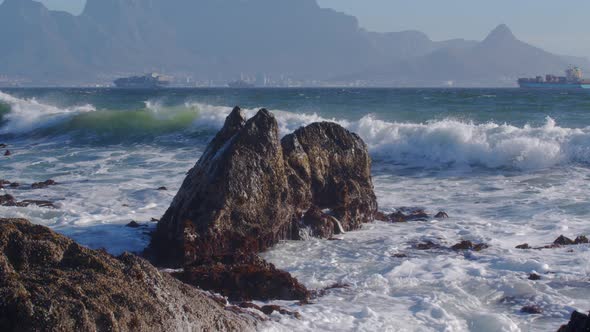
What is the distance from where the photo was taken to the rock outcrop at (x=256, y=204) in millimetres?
7008

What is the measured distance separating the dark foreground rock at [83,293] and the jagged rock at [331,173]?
5040mm

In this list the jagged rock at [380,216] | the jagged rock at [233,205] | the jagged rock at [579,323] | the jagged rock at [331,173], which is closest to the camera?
the jagged rock at [579,323]

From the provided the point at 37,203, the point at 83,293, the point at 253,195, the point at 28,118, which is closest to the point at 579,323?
the point at 83,293

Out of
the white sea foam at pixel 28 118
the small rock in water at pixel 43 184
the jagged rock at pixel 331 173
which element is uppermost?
the jagged rock at pixel 331 173

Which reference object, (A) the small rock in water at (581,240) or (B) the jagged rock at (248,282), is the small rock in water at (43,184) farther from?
(A) the small rock in water at (581,240)

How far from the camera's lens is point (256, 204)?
29.1 feet

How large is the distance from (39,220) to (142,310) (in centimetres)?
674

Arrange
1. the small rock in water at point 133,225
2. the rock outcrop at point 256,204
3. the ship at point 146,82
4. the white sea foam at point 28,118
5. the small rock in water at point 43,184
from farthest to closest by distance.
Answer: the ship at point 146,82
the white sea foam at point 28,118
the small rock in water at point 43,184
the small rock in water at point 133,225
the rock outcrop at point 256,204

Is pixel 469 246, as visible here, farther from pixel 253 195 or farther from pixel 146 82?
pixel 146 82

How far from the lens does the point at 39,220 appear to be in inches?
412

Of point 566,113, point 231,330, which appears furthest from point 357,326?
point 566,113

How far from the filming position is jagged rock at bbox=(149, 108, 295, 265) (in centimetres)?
830

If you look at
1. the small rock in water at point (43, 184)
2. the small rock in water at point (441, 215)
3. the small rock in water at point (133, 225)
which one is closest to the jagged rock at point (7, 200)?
the small rock in water at point (43, 184)

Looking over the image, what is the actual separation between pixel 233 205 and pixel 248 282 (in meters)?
1.92
